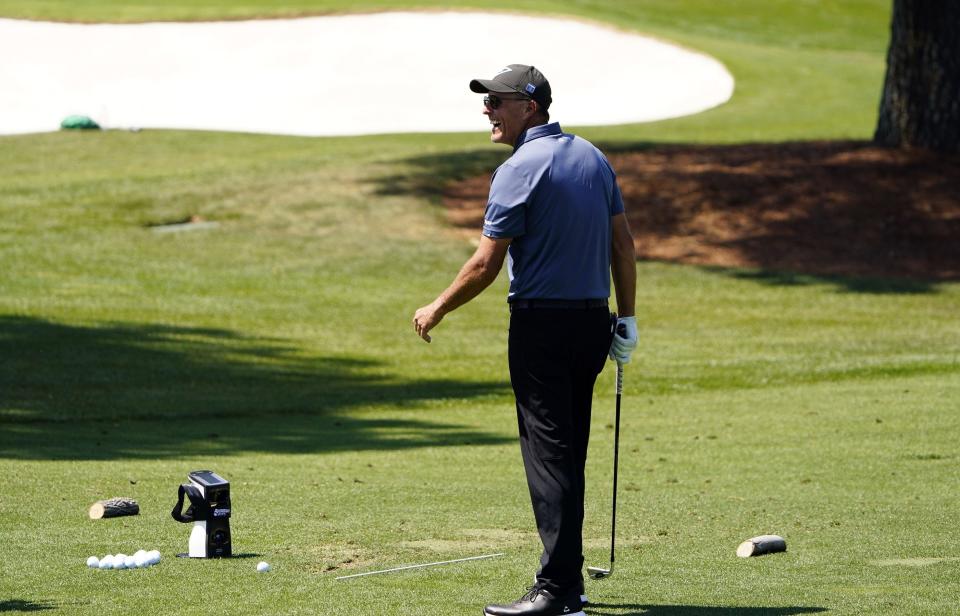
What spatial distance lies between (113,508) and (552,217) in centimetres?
383

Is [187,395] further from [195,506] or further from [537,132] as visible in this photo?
[537,132]

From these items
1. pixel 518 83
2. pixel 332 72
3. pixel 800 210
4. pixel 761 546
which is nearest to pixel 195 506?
pixel 518 83

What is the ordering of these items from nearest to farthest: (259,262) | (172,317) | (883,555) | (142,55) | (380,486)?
(883,555), (380,486), (172,317), (259,262), (142,55)

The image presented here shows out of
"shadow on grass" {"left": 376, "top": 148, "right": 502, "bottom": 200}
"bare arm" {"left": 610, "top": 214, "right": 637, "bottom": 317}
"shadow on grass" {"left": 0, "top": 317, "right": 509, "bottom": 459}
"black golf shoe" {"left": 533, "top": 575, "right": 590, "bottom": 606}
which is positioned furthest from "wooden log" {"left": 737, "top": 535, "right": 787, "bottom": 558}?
"shadow on grass" {"left": 376, "top": 148, "right": 502, "bottom": 200}

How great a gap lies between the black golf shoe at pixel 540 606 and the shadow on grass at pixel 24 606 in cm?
201

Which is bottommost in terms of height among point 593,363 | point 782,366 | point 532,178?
point 782,366

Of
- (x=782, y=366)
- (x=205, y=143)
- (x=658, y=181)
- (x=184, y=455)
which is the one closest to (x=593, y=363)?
(x=184, y=455)

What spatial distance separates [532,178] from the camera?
7031mm

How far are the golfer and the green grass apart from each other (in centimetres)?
50

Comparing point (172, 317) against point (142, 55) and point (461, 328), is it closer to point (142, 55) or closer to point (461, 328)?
point (461, 328)

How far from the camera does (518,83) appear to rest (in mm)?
7227

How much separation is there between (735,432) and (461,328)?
8.09 metres

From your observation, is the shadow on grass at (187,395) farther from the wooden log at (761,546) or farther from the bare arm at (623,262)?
the bare arm at (623,262)

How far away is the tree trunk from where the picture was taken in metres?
28.6
